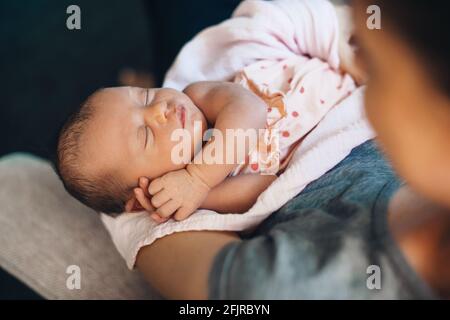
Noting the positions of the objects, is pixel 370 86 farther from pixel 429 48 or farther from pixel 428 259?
pixel 428 259

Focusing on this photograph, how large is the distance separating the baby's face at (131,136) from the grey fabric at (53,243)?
0.46 ft

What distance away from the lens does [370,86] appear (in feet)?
1.50

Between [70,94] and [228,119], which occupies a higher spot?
[228,119]

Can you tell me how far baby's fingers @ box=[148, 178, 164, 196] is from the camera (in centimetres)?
65

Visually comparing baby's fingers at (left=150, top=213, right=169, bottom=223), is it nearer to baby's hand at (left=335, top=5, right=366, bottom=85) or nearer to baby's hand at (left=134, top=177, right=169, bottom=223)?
baby's hand at (left=134, top=177, right=169, bottom=223)

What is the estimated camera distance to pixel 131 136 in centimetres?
66

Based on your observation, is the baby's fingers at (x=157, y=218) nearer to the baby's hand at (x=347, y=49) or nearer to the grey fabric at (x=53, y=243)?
the grey fabric at (x=53, y=243)

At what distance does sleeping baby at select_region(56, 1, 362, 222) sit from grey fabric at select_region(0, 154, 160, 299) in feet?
0.27

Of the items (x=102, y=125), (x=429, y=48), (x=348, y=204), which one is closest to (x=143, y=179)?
(x=102, y=125)

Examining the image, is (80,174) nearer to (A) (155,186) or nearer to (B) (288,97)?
(A) (155,186)

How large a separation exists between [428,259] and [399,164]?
102 millimetres

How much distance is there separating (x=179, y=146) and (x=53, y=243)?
25 centimetres

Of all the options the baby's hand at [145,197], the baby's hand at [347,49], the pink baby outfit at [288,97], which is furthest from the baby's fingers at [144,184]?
the baby's hand at [347,49]

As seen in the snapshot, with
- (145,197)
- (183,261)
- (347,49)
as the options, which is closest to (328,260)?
(183,261)
